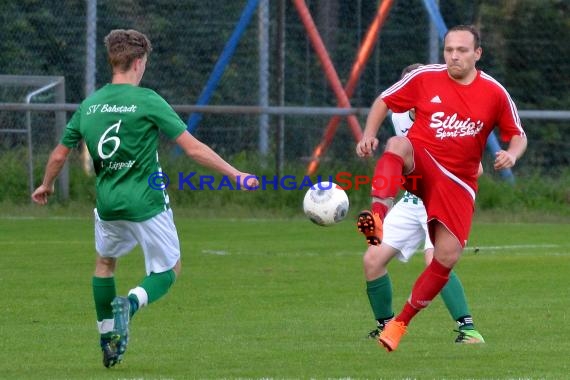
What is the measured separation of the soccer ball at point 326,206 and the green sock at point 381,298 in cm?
76

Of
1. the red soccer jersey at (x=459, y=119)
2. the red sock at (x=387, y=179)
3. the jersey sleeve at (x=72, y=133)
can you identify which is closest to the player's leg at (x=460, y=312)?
the red soccer jersey at (x=459, y=119)

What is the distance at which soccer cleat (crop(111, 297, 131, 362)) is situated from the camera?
731 centimetres

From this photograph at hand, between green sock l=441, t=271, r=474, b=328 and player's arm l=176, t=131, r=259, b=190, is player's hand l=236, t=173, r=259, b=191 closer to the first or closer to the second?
player's arm l=176, t=131, r=259, b=190

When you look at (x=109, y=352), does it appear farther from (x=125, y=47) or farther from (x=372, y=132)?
(x=372, y=132)

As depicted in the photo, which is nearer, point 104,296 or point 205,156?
point 205,156

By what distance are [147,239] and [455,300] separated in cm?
230

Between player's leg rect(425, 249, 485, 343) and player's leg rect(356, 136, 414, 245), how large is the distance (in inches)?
45.6

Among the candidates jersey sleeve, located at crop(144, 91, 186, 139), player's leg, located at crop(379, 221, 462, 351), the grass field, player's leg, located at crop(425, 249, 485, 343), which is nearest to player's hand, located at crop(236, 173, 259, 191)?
jersey sleeve, located at crop(144, 91, 186, 139)

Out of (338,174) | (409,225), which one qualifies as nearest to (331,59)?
(338,174)

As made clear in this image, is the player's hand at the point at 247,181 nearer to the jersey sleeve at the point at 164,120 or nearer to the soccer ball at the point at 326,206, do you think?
the jersey sleeve at the point at 164,120

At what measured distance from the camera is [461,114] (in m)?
8.07

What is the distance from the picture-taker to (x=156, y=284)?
25.3 feet

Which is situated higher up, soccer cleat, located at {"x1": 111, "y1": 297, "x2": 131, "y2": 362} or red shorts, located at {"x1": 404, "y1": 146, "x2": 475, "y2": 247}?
red shorts, located at {"x1": 404, "y1": 146, "x2": 475, "y2": 247}

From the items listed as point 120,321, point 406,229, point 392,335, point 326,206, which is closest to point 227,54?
point 406,229
